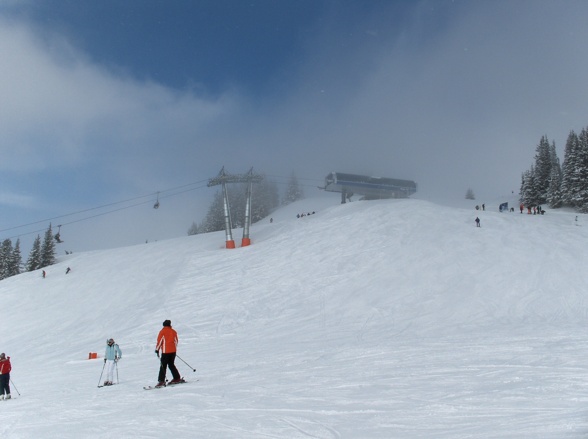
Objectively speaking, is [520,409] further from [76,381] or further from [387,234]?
[387,234]

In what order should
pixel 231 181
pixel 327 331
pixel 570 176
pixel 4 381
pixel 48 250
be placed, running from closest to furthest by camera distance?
pixel 4 381 → pixel 327 331 → pixel 231 181 → pixel 570 176 → pixel 48 250

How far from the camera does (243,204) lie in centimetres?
9175

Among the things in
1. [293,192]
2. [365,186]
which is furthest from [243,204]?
[365,186]

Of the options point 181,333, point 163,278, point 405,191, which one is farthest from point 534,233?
point 405,191

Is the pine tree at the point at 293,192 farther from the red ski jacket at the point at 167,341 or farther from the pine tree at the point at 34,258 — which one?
the red ski jacket at the point at 167,341

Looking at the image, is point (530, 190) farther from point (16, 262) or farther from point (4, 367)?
point (16, 262)

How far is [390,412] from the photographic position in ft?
22.0

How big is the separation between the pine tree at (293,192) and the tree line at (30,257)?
174ft

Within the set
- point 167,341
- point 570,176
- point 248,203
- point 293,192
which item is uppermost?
point 293,192

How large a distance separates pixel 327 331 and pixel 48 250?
2047 inches

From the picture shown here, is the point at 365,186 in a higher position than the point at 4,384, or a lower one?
higher

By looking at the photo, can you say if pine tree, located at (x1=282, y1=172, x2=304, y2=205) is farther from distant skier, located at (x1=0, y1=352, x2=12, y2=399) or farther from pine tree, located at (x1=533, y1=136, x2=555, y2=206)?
distant skier, located at (x1=0, y1=352, x2=12, y2=399)

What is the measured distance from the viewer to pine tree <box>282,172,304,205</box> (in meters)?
102

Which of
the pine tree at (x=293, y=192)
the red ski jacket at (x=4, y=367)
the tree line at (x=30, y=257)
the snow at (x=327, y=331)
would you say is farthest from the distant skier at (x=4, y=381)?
the pine tree at (x=293, y=192)
